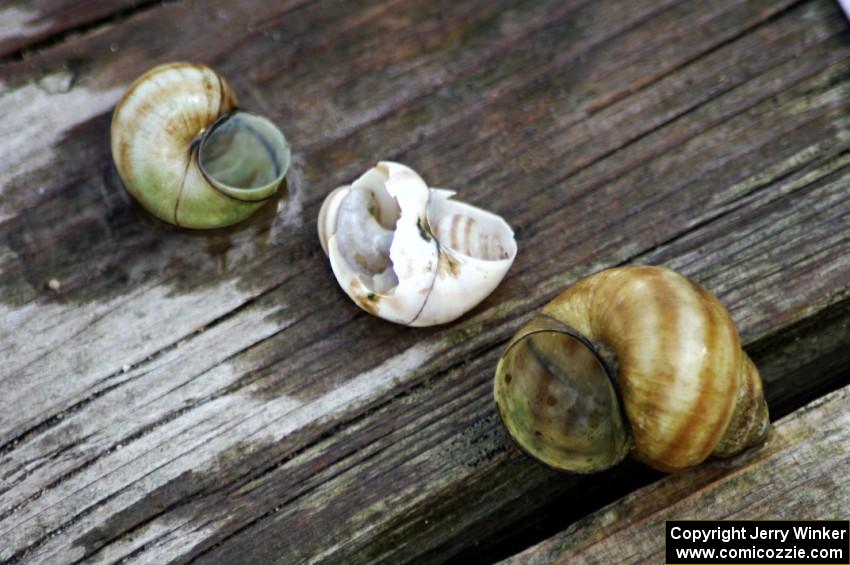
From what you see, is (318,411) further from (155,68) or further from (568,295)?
(155,68)

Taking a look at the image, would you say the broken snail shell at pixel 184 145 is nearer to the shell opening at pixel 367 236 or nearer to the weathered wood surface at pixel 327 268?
the weathered wood surface at pixel 327 268

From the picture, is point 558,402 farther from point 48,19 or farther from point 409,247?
point 48,19

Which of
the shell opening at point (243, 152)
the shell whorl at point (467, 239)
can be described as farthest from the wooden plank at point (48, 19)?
the shell whorl at point (467, 239)

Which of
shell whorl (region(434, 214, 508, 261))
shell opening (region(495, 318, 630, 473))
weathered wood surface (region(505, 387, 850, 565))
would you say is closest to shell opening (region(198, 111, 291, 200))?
shell whorl (region(434, 214, 508, 261))

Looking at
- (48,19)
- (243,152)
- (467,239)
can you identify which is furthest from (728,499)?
(48,19)

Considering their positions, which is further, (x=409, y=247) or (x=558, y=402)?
(x=409, y=247)

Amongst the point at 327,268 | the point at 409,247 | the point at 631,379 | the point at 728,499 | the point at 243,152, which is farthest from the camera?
the point at 243,152
